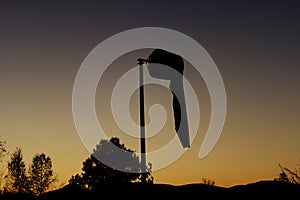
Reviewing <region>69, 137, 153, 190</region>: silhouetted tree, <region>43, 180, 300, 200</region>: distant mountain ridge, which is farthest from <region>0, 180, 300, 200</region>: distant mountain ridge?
<region>69, 137, 153, 190</region>: silhouetted tree


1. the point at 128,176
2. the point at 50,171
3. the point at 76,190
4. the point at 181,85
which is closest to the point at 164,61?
the point at 181,85

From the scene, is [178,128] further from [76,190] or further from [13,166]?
[13,166]

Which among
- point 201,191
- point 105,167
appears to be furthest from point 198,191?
point 105,167

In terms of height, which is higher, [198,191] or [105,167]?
[105,167]

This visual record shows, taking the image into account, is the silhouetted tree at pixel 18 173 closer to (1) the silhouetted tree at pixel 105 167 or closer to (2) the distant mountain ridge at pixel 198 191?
(1) the silhouetted tree at pixel 105 167

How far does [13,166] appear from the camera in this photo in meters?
56.0

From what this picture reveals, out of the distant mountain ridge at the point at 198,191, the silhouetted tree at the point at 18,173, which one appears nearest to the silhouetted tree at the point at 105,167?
the silhouetted tree at the point at 18,173

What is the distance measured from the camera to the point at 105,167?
5850cm

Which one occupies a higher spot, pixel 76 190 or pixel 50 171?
pixel 50 171

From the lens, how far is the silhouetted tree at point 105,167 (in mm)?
57434

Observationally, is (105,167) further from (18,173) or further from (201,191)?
(201,191)

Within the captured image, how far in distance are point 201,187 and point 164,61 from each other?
10.8 meters

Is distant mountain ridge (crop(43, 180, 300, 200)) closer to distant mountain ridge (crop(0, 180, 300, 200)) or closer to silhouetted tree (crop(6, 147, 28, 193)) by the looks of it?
distant mountain ridge (crop(0, 180, 300, 200))

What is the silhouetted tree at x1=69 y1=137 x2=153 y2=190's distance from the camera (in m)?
57.4
